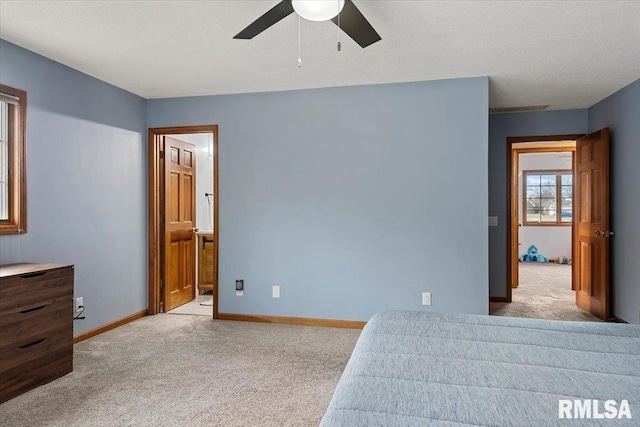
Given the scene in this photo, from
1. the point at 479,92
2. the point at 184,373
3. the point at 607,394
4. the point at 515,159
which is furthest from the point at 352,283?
the point at 515,159

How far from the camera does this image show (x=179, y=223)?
510cm

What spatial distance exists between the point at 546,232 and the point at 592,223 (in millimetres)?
5164

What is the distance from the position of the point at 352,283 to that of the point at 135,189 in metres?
2.47

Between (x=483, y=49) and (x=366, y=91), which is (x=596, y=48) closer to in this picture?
(x=483, y=49)

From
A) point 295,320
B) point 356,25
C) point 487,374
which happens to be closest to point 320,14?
point 356,25

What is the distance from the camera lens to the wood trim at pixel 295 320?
420 cm

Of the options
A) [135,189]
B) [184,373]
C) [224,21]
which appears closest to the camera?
[224,21]

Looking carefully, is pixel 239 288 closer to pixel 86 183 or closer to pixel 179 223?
pixel 179 223

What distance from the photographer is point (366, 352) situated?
1621mm

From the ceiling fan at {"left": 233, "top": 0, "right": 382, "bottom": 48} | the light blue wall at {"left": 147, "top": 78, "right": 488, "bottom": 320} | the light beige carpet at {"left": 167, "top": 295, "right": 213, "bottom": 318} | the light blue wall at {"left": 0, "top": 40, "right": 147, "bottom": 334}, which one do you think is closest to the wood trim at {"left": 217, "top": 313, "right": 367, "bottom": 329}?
the light blue wall at {"left": 147, "top": 78, "right": 488, "bottom": 320}

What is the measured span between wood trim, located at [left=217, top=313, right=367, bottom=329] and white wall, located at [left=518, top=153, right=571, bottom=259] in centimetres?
680

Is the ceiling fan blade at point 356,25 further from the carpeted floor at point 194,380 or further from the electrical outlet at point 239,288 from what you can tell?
the electrical outlet at point 239,288

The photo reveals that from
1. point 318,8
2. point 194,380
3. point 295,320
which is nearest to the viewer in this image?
point 318,8

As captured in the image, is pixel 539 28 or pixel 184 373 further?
pixel 184 373
